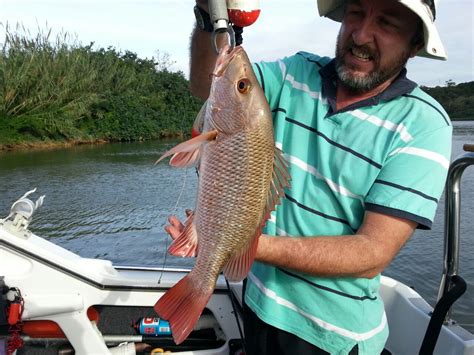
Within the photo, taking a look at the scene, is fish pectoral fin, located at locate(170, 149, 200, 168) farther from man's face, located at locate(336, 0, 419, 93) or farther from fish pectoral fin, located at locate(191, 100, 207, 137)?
man's face, located at locate(336, 0, 419, 93)

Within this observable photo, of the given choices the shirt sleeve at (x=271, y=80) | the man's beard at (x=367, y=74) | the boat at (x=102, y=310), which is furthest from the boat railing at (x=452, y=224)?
the shirt sleeve at (x=271, y=80)

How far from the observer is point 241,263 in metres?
1.71

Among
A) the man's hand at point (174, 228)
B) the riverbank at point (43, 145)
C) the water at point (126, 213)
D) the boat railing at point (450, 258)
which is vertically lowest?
A: the riverbank at point (43, 145)

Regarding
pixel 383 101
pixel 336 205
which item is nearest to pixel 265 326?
pixel 336 205

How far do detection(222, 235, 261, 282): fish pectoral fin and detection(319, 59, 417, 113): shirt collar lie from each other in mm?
747

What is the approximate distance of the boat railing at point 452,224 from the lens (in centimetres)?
241

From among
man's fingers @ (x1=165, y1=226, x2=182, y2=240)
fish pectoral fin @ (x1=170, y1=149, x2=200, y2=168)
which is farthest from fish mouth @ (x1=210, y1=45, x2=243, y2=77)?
man's fingers @ (x1=165, y1=226, x2=182, y2=240)

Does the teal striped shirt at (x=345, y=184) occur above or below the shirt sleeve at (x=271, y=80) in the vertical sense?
below

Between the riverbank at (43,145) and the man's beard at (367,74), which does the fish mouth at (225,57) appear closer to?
the man's beard at (367,74)

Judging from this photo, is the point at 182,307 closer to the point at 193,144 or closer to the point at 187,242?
the point at 187,242

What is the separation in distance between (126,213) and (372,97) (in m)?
10.7

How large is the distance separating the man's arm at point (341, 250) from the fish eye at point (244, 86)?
1.87 feet

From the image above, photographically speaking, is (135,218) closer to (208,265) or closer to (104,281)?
(104,281)

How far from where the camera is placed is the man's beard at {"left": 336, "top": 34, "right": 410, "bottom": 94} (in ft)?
6.61
